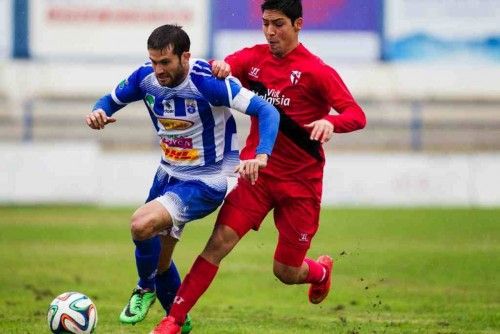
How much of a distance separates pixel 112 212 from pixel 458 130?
1091 centimetres

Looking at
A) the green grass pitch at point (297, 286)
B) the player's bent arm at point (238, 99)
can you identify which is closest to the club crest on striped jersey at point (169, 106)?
the player's bent arm at point (238, 99)

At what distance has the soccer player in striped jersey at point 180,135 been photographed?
27.0 ft

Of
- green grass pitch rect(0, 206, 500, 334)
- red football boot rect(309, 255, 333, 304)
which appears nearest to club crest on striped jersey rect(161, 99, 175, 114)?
green grass pitch rect(0, 206, 500, 334)

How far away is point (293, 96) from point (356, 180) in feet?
52.6

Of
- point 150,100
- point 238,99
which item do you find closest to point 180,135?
point 150,100

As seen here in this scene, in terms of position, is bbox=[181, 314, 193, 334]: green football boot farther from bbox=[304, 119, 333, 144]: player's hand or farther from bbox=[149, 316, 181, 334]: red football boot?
bbox=[304, 119, 333, 144]: player's hand

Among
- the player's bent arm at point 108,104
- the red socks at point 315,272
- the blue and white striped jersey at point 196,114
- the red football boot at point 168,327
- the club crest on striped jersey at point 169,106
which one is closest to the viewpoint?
the red football boot at point 168,327

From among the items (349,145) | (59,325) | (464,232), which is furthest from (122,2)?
(59,325)

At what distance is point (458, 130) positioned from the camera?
3075 centimetres

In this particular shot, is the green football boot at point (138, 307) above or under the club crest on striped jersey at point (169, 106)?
under

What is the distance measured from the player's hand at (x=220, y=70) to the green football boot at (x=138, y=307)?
1.65 m

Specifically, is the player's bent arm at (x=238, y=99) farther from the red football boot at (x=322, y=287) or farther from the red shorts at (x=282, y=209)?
the red football boot at (x=322, y=287)

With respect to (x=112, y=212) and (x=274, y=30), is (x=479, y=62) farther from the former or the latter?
(x=274, y=30)

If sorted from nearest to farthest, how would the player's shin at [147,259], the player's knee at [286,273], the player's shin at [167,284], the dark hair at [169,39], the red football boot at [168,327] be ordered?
the dark hair at [169,39]
the red football boot at [168,327]
the player's shin at [147,259]
the player's shin at [167,284]
the player's knee at [286,273]
